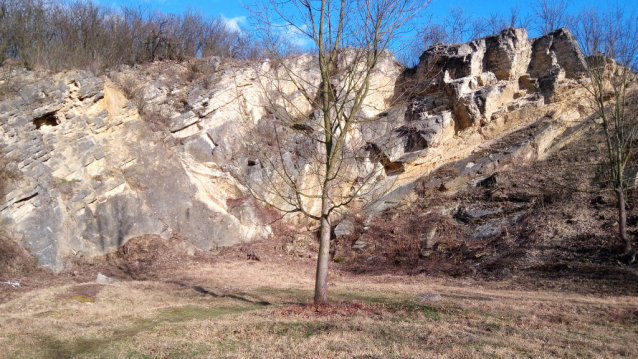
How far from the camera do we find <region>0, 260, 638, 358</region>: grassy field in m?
6.43

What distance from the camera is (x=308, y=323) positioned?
7977 millimetres

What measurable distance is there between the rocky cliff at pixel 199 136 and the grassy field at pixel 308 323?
11.6ft

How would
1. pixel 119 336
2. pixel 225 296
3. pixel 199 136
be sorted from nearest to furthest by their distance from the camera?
1. pixel 119 336
2. pixel 225 296
3. pixel 199 136

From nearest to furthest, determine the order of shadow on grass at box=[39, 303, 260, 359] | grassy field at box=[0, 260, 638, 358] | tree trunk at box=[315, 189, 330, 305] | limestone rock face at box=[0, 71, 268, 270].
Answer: grassy field at box=[0, 260, 638, 358], shadow on grass at box=[39, 303, 260, 359], tree trunk at box=[315, 189, 330, 305], limestone rock face at box=[0, 71, 268, 270]

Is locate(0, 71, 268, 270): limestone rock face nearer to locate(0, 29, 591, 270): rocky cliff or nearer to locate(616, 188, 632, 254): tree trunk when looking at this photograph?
locate(0, 29, 591, 270): rocky cliff

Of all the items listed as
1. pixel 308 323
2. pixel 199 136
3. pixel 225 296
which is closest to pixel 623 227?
pixel 308 323

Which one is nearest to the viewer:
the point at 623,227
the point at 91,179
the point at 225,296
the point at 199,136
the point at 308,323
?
the point at 308,323

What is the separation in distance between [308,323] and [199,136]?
1539cm

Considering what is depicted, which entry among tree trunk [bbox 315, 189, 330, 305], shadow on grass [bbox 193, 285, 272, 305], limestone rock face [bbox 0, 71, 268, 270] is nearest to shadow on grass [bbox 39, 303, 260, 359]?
shadow on grass [bbox 193, 285, 272, 305]

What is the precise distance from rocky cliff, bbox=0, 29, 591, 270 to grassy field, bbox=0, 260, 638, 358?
11.6 ft

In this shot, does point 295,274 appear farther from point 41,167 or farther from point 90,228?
point 41,167

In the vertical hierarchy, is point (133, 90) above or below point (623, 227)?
above

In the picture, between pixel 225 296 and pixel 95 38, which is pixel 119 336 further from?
pixel 95 38

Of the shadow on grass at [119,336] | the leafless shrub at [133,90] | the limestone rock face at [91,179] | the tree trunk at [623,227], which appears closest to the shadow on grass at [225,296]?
the shadow on grass at [119,336]
